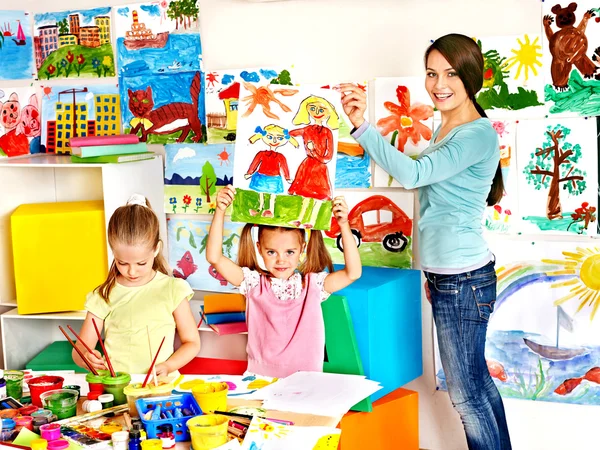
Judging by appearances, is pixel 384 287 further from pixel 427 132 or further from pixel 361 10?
pixel 361 10

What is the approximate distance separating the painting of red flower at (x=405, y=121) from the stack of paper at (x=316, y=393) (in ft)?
3.36

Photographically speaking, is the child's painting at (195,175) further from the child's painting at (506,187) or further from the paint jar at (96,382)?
the paint jar at (96,382)

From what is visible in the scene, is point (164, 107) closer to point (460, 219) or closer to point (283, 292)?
point (283, 292)

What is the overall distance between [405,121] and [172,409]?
57.8 inches

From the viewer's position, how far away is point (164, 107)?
311 centimetres

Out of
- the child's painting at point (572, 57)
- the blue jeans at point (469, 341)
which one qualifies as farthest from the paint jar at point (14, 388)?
the child's painting at point (572, 57)

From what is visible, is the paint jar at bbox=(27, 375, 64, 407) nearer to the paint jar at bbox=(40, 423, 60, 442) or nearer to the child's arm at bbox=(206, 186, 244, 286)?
the paint jar at bbox=(40, 423, 60, 442)

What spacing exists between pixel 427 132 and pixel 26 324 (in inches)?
67.7

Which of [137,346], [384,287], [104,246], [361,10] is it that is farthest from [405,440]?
[361,10]

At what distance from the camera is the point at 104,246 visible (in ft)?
9.61

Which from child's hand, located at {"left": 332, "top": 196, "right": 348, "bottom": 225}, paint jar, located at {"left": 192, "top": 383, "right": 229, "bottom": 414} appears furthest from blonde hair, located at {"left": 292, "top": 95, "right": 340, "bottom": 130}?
paint jar, located at {"left": 192, "top": 383, "right": 229, "bottom": 414}

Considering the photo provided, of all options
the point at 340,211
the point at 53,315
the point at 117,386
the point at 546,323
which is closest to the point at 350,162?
the point at 340,211

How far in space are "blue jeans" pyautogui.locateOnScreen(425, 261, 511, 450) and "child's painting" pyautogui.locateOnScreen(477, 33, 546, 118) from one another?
1.80 feet

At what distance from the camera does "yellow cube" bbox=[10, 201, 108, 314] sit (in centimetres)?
293
